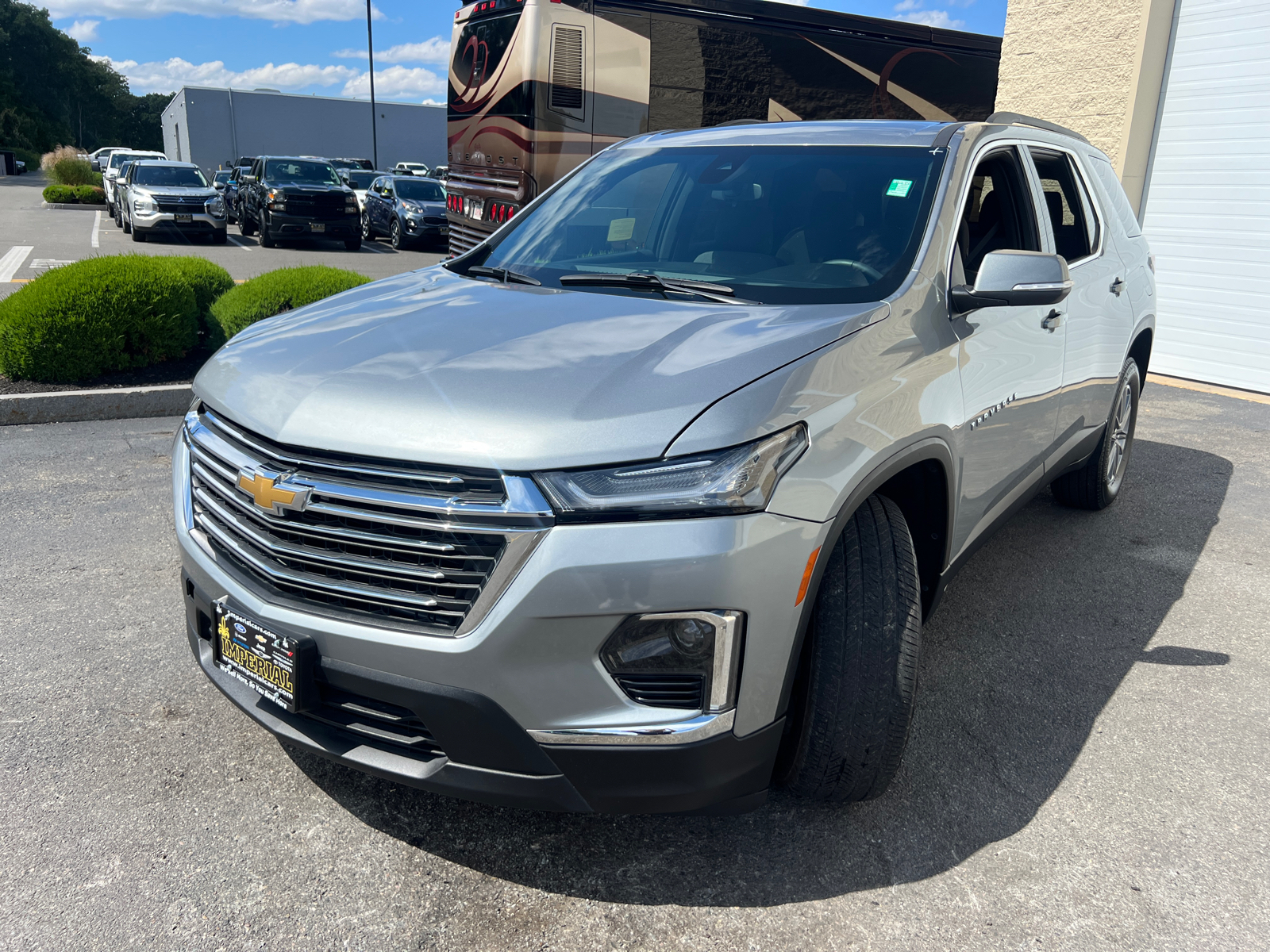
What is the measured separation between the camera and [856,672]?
7.48 feet

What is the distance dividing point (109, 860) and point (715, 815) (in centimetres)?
147

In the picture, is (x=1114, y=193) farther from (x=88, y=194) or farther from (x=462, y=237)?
(x=88, y=194)

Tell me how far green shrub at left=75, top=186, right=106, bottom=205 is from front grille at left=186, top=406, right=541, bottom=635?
35150mm

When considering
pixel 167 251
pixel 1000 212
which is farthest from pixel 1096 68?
pixel 167 251

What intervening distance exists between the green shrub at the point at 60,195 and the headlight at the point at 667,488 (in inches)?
1411

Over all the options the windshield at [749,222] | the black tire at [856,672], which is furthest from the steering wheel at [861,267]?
the black tire at [856,672]

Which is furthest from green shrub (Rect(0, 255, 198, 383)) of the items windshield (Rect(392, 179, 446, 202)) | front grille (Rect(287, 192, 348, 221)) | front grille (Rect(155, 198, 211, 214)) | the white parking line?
windshield (Rect(392, 179, 446, 202))

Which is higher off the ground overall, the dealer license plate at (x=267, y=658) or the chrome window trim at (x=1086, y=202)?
the chrome window trim at (x=1086, y=202)

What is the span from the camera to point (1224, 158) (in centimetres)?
889

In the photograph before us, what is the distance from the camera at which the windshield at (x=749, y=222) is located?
286 cm

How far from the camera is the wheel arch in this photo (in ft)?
7.15

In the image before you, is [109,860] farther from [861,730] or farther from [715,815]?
[861,730]

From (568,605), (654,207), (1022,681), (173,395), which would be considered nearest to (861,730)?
(568,605)

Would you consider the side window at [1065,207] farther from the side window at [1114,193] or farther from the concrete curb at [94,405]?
the concrete curb at [94,405]
